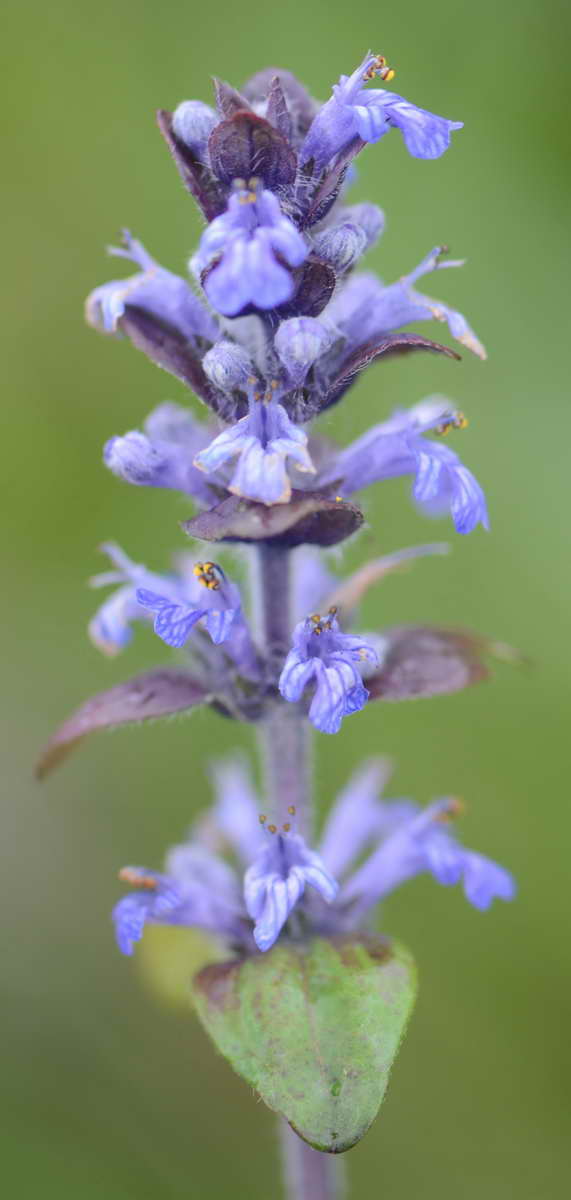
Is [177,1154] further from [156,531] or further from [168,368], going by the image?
[168,368]

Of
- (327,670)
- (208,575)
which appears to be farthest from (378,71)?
(327,670)

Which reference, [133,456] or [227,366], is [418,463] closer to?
[227,366]

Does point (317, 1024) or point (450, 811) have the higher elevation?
point (450, 811)

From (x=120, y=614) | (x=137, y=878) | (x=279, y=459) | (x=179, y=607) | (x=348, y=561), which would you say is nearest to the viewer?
(x=279, y=459)

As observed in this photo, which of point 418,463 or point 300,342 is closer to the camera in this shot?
point 300,342

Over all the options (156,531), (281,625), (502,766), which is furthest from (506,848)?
(281,625)

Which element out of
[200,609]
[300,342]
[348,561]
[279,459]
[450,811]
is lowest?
[450,811]

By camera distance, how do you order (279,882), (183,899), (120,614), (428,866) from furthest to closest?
(428,866) < (120,614) < (183,899) < (279,882)

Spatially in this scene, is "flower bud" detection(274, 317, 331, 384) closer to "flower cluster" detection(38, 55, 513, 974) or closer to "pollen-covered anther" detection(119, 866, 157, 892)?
"flower cluster" detection(38, 55, 513, 974)
